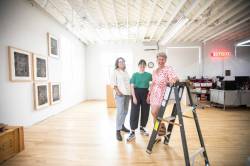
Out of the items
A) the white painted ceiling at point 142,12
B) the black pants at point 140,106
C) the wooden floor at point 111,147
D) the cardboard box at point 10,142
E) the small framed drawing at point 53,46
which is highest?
→ the white painted ceiling at point 142,12

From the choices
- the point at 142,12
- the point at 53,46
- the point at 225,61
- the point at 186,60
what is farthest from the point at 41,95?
the point at 225,61

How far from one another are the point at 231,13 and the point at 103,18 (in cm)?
405

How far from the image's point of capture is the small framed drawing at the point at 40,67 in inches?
178

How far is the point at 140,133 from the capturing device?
3.65 metres

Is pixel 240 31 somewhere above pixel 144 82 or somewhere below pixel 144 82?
above

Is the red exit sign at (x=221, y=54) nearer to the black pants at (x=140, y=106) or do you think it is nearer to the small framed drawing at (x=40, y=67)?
the black pants at (x=140, y=106)

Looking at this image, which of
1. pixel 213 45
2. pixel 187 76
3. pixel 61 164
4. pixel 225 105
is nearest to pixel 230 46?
pixel 213 45

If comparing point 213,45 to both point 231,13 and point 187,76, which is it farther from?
point 231,13

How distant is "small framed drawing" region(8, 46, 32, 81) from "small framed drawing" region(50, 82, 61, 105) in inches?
48.9

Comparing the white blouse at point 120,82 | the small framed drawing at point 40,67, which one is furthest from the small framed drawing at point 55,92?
the white blouse at point 120,82

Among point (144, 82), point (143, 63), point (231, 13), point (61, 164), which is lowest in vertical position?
point (61, 164)

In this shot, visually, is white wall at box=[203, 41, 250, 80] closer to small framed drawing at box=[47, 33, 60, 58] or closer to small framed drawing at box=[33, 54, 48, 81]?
small framed drawing at box=[47, 33, 60, 58]

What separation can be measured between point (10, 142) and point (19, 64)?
1955 mm

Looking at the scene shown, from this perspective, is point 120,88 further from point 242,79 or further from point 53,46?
point 242,79
